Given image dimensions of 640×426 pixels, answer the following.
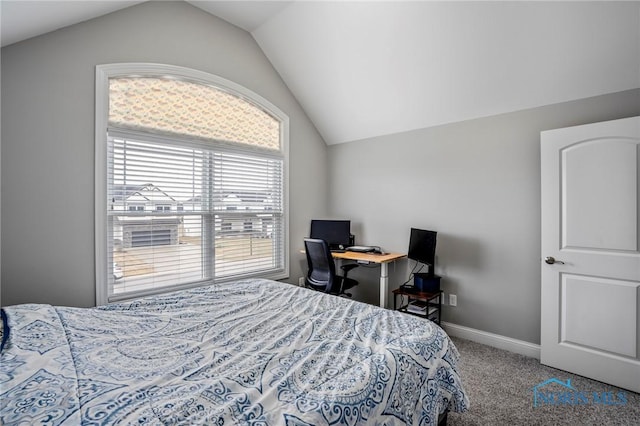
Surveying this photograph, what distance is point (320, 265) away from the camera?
321 cm

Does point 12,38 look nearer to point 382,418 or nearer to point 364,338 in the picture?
point 364,338

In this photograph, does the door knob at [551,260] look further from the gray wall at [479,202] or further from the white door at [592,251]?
the gray wall at [479,202]

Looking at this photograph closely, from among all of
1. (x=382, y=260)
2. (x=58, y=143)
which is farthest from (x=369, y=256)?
(x=58, y=143)

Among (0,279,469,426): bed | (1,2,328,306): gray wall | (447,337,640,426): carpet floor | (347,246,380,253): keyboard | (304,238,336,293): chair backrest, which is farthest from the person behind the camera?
(347,246,380,253): keyboard

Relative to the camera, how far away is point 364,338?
4.70ft

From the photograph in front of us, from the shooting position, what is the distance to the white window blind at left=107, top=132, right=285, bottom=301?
2520mm

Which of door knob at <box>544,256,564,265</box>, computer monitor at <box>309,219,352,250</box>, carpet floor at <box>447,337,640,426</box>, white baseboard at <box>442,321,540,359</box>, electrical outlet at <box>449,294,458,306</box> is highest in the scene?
computer monitor at <box>309,219,352,250</box>

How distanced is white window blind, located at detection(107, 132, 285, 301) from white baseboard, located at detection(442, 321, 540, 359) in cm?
206

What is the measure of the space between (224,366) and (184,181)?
7.01 ft

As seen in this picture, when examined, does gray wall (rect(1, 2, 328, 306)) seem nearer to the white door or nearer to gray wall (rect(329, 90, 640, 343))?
gray wall (rect(329, 90, 640, 343))

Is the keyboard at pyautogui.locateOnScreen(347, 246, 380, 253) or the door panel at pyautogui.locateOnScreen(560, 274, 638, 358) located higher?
the keyboard at pyautogui.locateOnScreen(347, 246, 380, 253)

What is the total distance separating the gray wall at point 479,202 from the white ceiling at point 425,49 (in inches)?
6.1

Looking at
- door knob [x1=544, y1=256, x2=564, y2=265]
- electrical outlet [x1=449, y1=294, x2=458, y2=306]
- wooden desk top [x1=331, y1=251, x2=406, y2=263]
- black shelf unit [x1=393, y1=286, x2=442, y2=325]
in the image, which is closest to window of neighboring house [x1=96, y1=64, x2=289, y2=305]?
wooden desk top [x1=331, y1=251, x2=406, y2=263]

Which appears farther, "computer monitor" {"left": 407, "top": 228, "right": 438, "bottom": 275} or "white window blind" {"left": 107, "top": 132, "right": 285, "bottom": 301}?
"computer monitor" {"left": 407, "top": 228, "right": 438, "bottom": 275}
